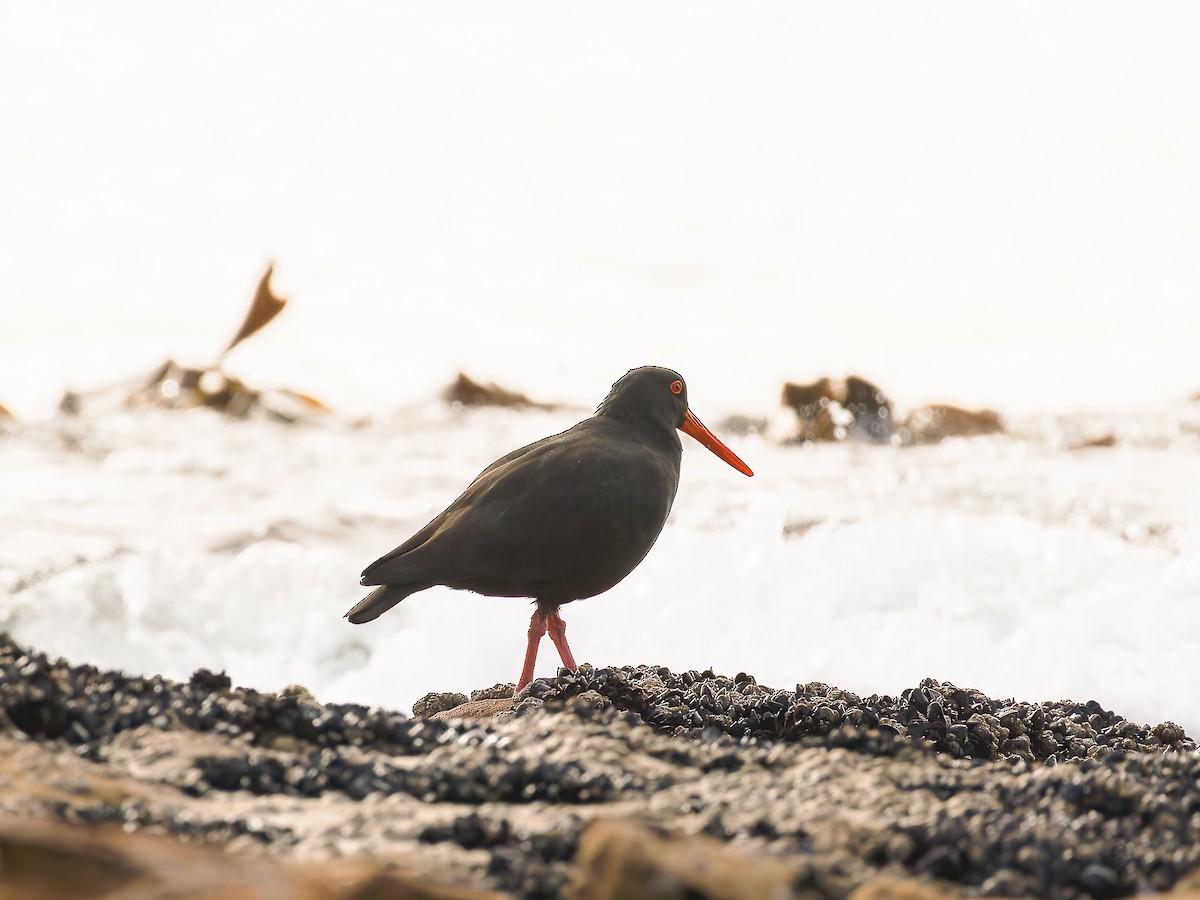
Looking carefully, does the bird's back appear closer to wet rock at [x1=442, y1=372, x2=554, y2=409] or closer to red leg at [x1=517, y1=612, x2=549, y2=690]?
red leg at [x1=517, y1=612, x2=549, y2=690]

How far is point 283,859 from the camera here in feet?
8.95

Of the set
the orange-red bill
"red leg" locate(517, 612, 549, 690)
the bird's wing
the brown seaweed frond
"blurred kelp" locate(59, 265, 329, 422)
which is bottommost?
"red leg" locate(517, 612, 549, 690)

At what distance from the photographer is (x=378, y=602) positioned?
5.48 meters

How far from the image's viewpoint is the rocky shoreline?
8.69ft

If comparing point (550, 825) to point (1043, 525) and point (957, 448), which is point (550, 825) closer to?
point (1043, 525)

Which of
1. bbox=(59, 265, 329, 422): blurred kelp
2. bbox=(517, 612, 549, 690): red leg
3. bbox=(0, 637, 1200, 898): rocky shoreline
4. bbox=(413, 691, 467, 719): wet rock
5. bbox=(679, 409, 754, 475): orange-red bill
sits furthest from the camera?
bbox=(59, 265, 329, 422): blurred kelp

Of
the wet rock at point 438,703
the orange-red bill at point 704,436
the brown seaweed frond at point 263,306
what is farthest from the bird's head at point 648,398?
the brown seaweed frond at point 263,306

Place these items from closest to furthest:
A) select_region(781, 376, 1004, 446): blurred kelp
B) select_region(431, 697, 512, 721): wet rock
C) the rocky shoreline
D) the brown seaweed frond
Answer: the rocky shoreline < select_region(431, 697, 512, 721): wet rock < the brown seaweed frond < select_region(781, 376, 1004, 446): blurred kelp

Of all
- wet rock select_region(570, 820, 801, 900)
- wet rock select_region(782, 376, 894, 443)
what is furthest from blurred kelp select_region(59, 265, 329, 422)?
wet rock select_region(570, 820, 801, 900)

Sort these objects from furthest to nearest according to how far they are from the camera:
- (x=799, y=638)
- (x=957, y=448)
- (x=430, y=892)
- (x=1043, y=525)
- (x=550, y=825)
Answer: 1. (x=957, y=448)
2. (x=1043, y=525)
3. (x=799, y=638)
4. (x=550, y=825)
5. (x=430, y=892)

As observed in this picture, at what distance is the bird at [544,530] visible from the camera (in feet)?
18.2

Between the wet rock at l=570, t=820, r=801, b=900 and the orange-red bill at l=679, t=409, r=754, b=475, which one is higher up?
the orange-red bill at l=679, t=409, r=754, b=475

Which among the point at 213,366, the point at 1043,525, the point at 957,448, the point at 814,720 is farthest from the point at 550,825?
the point at 213,366

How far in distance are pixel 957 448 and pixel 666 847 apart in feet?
55.9
